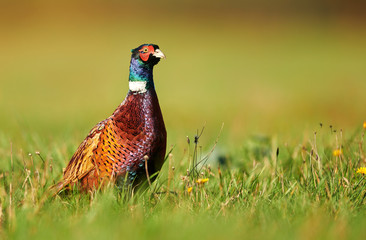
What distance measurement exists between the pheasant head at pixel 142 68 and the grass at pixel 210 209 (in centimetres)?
56

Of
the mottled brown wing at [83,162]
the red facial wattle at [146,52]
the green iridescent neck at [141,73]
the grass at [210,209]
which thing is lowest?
the grass at [210,209]

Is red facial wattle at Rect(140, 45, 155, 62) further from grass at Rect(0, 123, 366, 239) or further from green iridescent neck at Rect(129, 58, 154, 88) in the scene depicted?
grass at Rect(0, 123, 366, 239)

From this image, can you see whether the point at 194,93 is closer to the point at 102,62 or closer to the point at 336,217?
the point at 102,62

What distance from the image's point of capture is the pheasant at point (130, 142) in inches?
150

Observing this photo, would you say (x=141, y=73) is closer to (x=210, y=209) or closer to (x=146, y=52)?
(x=146, y=52)

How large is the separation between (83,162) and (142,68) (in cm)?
76

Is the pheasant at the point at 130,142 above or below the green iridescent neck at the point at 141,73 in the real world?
below

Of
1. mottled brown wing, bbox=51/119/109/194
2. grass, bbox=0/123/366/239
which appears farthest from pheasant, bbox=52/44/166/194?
grass, bbox=0/123/366/239

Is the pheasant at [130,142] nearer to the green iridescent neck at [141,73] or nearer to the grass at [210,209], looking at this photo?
the green iridescent neck at [141,73]

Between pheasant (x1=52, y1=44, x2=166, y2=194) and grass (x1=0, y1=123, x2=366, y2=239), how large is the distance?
0.13 m

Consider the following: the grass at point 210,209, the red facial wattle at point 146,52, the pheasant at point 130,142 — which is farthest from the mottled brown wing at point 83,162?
the red facial wattle at point 146,52

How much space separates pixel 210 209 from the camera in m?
3.57

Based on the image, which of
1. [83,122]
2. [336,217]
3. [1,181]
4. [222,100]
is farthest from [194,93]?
[336,217]

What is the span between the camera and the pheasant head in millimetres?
3949
